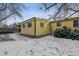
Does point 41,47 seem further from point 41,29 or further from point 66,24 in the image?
point 66,24

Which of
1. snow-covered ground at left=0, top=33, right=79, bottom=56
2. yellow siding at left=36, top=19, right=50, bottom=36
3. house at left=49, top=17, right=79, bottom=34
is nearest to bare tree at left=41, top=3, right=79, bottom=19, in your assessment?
house at left=49, top=17, right=79, bottom=34

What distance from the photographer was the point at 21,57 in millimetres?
2328

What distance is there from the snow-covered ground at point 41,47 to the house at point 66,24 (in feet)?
0.62

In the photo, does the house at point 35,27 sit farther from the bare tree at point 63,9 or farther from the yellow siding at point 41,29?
the bare tree at point 63,9

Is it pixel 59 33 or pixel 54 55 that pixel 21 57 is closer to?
pixel 54 55

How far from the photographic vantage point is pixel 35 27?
8.03 ft

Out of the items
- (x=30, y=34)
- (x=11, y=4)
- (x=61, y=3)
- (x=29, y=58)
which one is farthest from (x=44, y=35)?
(x=11, y=4)

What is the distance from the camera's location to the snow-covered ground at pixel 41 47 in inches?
91.7

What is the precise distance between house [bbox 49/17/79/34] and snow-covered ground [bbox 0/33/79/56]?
19 centimetres

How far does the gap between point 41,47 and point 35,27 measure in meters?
0.35

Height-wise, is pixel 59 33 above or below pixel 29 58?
above

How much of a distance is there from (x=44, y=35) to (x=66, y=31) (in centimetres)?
37

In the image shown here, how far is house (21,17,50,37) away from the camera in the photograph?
95.9 inches

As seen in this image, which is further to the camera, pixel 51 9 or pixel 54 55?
pixel 51 9
